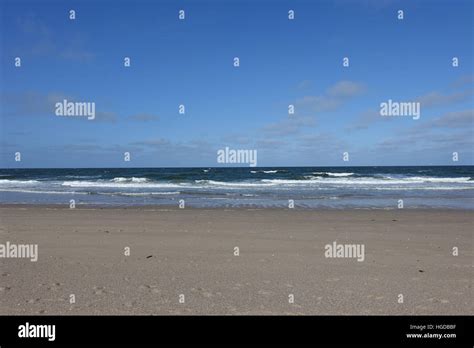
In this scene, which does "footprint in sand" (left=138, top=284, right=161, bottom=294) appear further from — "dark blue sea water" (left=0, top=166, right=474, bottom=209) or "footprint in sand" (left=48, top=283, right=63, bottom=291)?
"dark blue sea water" (left=0, top=166, right=474, bottom=209)

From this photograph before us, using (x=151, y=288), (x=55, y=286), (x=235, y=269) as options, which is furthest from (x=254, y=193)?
(x=55, y=286)

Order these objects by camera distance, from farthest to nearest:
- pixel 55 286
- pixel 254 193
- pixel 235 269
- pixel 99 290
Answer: pixel 254 193, pixel 235 269, pixel 55 286, pixel 99 290

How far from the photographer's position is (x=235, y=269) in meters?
6.63

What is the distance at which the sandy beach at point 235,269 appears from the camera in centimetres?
495

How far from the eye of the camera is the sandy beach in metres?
4.95

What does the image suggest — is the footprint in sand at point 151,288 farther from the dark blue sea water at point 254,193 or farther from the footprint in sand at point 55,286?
the dark blue sea water at point 254,193

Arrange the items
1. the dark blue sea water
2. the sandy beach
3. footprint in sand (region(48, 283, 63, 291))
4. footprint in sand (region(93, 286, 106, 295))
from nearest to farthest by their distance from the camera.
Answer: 1. the sandy beach
2. footprint in sand (region(93, 286, 106, 295))
3. footprint in sand (region(48, 283, 63, 291))
4. the dark blue sea water

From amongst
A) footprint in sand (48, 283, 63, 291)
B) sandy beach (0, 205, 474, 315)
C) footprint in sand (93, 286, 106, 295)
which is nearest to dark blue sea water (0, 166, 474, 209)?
sandy beach (0, 205, 474, 315)

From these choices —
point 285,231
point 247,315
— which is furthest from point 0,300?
point 285,231

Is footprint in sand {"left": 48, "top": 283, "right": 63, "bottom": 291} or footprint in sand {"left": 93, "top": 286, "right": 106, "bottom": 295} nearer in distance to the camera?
footprint in sand {"left": 93, "top": 286, "right": 106, "bottom": 295}

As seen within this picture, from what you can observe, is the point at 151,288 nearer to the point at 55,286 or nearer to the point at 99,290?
the point at 99,290
